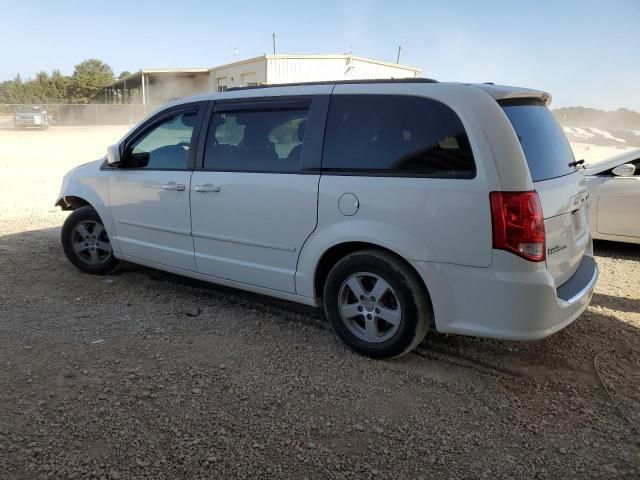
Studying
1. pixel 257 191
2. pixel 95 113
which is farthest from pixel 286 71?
pixel 257 191

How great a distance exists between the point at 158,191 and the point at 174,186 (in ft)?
0.75

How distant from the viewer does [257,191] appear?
393cm

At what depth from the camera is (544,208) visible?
121 inches

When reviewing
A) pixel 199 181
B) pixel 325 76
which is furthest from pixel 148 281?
pixel 325 76

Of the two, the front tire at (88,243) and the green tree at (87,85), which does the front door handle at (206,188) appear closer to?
the front tire at (88,243)

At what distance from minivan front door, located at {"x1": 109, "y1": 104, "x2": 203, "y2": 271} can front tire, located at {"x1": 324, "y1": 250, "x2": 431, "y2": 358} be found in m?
1.48

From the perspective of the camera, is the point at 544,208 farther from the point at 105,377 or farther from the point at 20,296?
the point at 20,296

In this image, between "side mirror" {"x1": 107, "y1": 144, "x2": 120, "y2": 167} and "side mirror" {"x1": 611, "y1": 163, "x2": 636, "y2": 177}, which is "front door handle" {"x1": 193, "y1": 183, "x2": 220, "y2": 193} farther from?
"side mirror" {"x1": 611, "y1": 163, "x2": 636, "y2": 177}

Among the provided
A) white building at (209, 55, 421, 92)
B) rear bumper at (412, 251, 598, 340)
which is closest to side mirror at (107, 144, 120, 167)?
rear bumper at (412, 251, 598, 340)

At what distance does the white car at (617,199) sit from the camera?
625 centimetres

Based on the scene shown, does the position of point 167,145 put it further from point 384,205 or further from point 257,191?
point 384,205

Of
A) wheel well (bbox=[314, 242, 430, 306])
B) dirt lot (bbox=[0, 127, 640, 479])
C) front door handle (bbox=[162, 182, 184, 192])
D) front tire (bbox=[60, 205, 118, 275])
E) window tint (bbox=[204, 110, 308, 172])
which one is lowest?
dirt lot (bbox=[0, 127, 640, 479])

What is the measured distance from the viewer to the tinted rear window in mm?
3234

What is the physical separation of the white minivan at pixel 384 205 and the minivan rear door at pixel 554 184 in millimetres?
14
